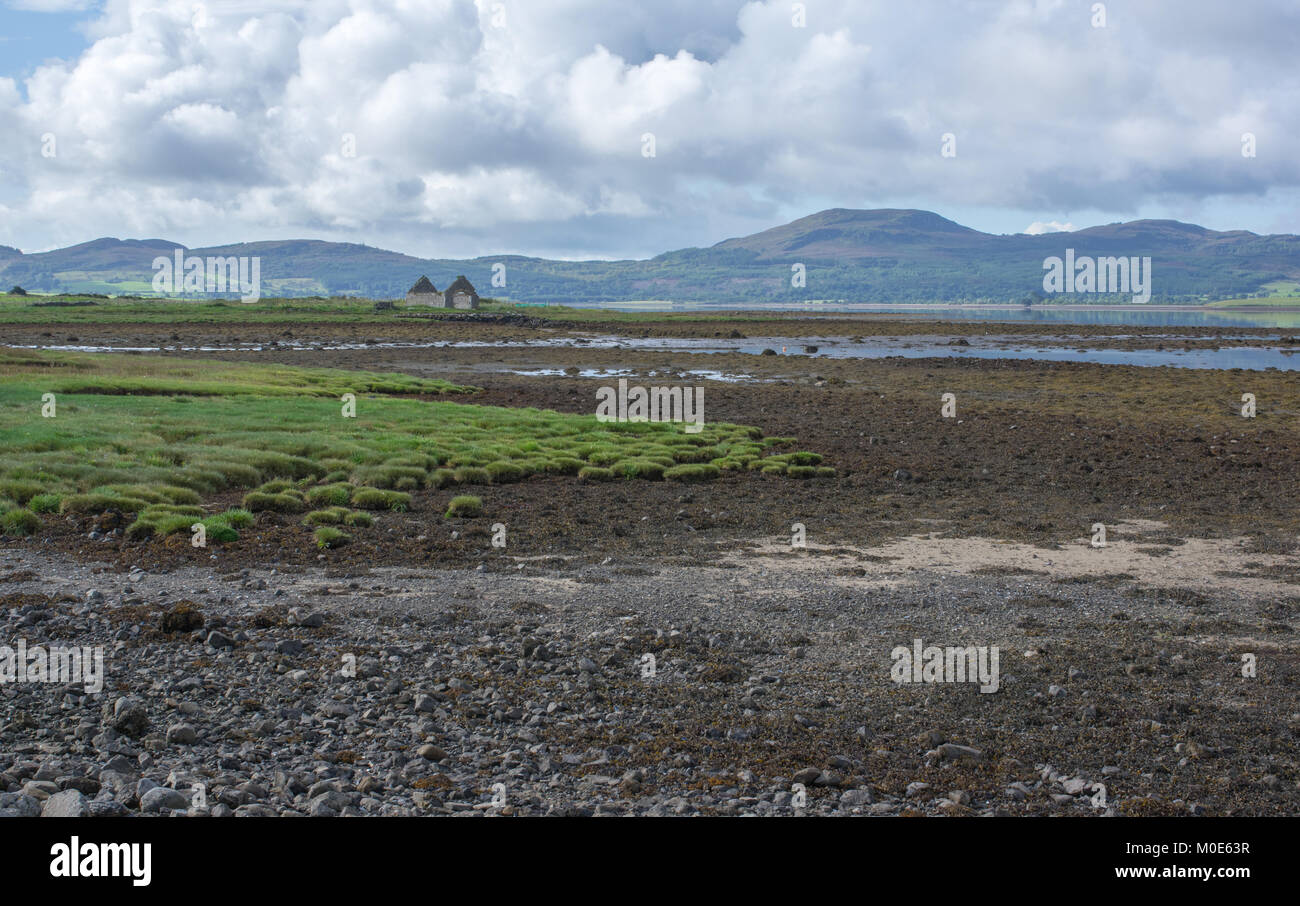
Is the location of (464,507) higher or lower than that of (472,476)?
lower

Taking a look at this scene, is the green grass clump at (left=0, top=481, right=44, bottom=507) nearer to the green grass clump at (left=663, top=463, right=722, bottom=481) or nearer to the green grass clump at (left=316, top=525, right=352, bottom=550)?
the green grass clump at (left=316, top=525, right=352, bottom=550)

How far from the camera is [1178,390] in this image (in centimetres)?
5509

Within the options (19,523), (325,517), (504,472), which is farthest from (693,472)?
(19,523)

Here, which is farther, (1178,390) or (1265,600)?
(1178,390)

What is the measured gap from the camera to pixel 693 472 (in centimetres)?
2759

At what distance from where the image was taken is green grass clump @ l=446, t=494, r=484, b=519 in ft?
70.9

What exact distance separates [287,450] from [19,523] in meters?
9.30

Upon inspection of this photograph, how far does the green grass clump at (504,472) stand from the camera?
26531mm

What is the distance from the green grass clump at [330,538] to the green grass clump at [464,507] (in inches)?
126

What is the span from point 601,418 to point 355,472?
1462 centimetres

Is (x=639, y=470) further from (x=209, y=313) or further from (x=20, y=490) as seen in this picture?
(x=209, y=313)
